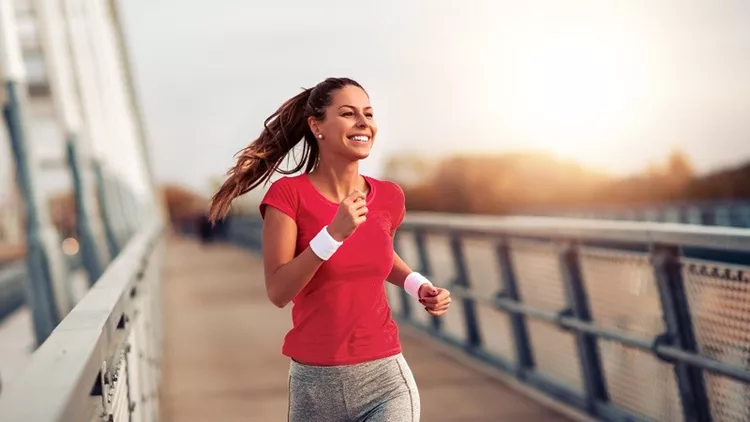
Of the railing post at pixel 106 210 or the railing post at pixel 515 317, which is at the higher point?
the railing post at pixel 106 210

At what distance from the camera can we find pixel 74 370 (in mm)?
1871

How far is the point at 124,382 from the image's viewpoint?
3502 millimetres

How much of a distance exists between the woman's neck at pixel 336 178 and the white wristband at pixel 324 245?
0.82ft

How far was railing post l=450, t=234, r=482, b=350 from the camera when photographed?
9.23 meters

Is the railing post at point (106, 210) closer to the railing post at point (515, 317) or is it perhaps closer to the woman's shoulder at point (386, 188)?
the railing post at point (515, 317)

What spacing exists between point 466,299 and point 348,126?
21.4 feet

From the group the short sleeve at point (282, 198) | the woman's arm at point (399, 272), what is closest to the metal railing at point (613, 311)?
the woman's arm at point (399, 272)

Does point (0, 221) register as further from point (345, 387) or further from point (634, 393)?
point (345, 387)

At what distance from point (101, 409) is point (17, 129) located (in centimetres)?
436

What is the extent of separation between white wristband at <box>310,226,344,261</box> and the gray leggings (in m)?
0.36

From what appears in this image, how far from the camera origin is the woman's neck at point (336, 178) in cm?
308

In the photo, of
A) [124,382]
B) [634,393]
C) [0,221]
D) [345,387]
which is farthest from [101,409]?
[0,221]

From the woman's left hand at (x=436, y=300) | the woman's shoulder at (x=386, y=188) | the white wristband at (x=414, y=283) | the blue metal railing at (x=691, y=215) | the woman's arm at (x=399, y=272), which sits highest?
the woman's shoulder at (x=386, y=188)

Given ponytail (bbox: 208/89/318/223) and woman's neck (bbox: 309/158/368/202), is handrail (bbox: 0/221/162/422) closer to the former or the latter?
ponytail (bbox: 208/89/318/223)
